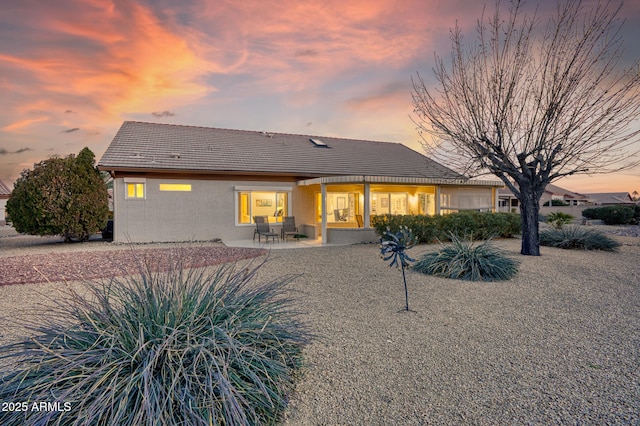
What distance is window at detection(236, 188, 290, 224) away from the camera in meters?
15.1

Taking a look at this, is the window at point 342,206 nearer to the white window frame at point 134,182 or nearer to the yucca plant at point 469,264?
the white window frame at point 134,182

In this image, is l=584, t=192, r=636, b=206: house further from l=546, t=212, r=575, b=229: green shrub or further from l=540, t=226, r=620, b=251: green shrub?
l=540, t=226, r=620, b=251: green shrub

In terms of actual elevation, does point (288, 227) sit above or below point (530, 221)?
below

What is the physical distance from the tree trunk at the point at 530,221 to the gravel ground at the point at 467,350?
2747 mm

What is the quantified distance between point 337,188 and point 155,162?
7.92m

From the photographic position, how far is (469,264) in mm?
7414

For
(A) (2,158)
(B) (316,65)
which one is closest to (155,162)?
(B) (316,65)

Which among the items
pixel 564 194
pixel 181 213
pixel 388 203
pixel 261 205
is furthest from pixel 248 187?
pixel 564 194

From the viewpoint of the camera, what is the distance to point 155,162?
1371 cm

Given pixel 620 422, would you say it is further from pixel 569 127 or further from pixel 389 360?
pixel 569 127

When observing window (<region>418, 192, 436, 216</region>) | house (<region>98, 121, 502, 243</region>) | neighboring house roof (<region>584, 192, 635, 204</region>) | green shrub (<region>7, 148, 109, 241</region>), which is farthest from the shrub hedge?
neighboring house roof (<region>584, 192, 635, 204</region>)

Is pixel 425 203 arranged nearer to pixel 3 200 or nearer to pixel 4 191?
pixel 3 200

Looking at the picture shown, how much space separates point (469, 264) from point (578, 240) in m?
6.97

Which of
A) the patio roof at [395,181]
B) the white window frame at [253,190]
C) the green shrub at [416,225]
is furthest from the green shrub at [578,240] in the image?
the white window frame at [253,190]
